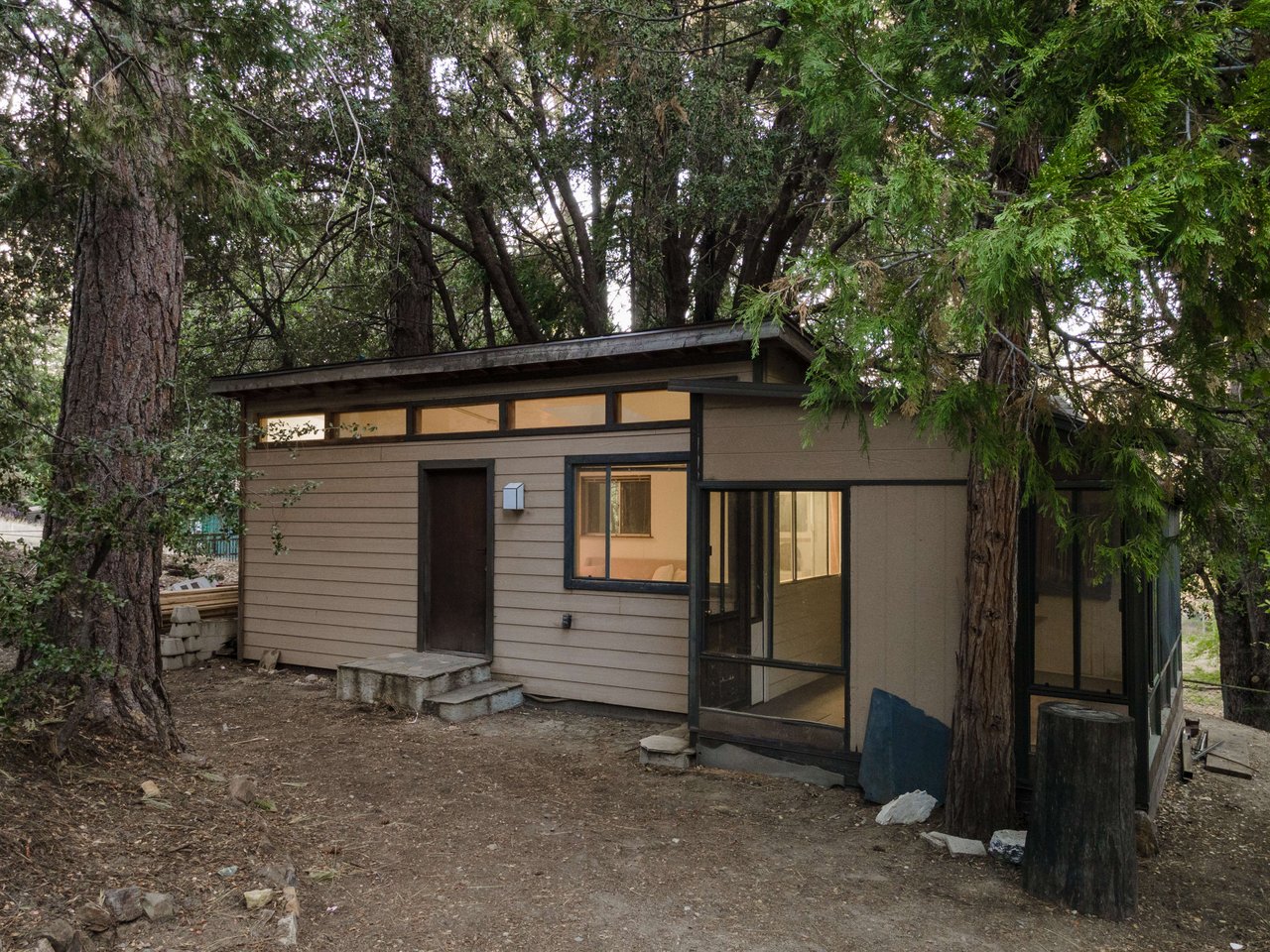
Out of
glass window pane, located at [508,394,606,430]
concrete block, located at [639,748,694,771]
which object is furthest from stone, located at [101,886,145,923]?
glass window pane, located at [508,394,606,430]

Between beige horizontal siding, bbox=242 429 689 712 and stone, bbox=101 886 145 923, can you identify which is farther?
beige horizontal siding, bbox=242 429 689 712

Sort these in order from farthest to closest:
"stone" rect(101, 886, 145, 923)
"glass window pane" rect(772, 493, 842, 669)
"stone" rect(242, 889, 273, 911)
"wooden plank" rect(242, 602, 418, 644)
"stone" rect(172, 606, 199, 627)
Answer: "stone" rect(172, 606, 199, 627)
"wooden plank" rect(242, 602, 418, 644)
"glass window pane" rect(772, 493, 842, 669)
"stone" rect(242, 889, 273, 911)
"stone" rect(101, 886, 145, 923)

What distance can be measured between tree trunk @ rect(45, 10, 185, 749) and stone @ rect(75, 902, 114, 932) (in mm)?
1675

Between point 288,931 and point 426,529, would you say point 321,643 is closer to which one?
point 426,529

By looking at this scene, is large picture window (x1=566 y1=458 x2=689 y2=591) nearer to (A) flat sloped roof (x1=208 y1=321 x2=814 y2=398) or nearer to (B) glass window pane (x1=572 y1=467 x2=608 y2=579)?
(B) glass window pane (x1=572 y1=467 x2=608 y2=579)

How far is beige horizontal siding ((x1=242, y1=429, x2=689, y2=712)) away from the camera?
7223 millimetres

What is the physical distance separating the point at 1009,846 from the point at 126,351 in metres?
5.65

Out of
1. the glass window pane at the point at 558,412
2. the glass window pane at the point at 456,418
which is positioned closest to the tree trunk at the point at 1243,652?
the glass window pane at the point at 558,412

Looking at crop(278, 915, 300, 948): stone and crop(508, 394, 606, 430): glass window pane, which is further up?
crop(508, 394, 606, 430): glass window pane

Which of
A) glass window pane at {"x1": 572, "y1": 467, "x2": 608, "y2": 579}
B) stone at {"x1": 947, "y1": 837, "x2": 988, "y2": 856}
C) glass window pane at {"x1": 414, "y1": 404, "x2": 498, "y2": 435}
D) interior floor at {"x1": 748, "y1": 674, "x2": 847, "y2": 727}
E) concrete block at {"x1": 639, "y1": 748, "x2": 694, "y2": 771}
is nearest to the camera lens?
stone at {"x1": 947, "y1": 837, "x2": 988, "y2": 856}

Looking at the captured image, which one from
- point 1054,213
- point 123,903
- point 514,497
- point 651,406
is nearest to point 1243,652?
point 651,406

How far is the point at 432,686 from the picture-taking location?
24.0 ft

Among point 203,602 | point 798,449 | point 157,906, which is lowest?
point 157,906

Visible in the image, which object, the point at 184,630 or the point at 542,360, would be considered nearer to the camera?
the point at 542,360
